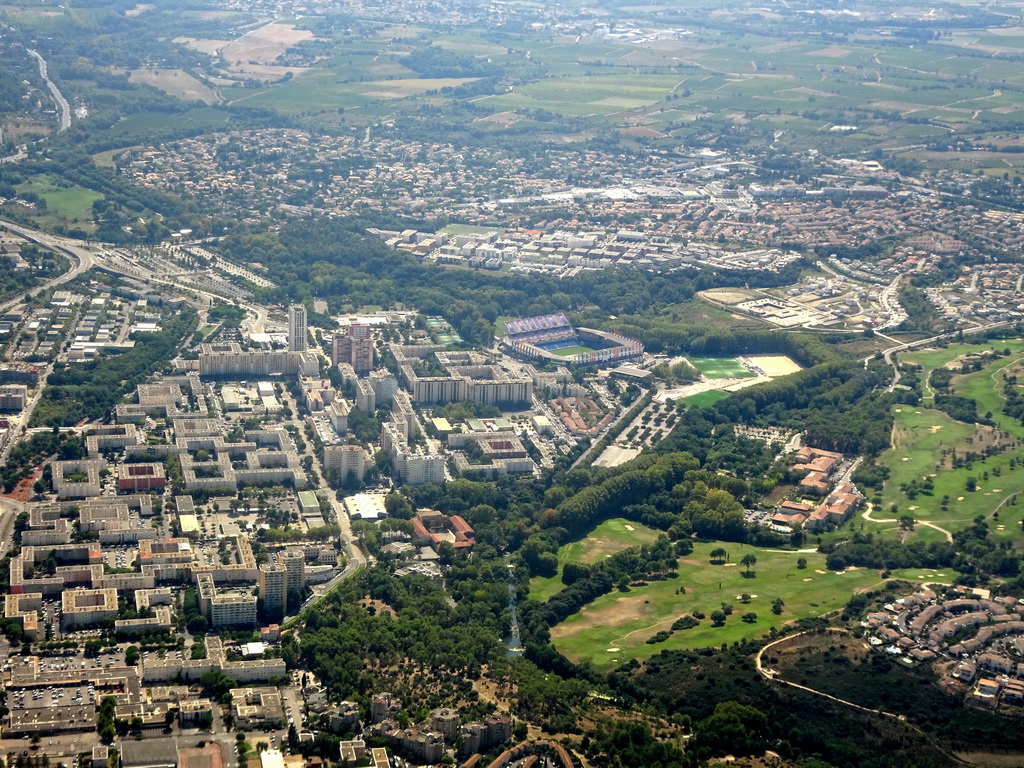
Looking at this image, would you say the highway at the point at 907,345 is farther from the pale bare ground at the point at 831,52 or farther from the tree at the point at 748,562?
the pale bare ground at the point at 831,52

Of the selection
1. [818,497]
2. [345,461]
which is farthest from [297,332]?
[818,497]

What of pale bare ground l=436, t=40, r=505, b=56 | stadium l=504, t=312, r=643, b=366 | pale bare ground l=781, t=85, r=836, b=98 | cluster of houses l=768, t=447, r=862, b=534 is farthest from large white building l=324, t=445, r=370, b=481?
pale bare ground l=436, t=40, r=505, b=56

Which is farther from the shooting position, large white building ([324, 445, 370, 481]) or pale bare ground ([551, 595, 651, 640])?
large white building ([324, 445, 370, 481])

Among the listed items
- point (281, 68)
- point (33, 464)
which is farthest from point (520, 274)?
point (281, 68)

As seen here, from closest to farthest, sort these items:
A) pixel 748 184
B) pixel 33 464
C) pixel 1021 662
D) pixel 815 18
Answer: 1. pixel 1021 662
2. pixel 33 464
3. pixel 748 184
4. pixel 815 18

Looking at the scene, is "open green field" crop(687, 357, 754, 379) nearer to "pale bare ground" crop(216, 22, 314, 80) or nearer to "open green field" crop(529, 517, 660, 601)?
"open green field" crop(529, 517, 660, 601)

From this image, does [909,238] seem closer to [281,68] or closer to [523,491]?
[523,491]
